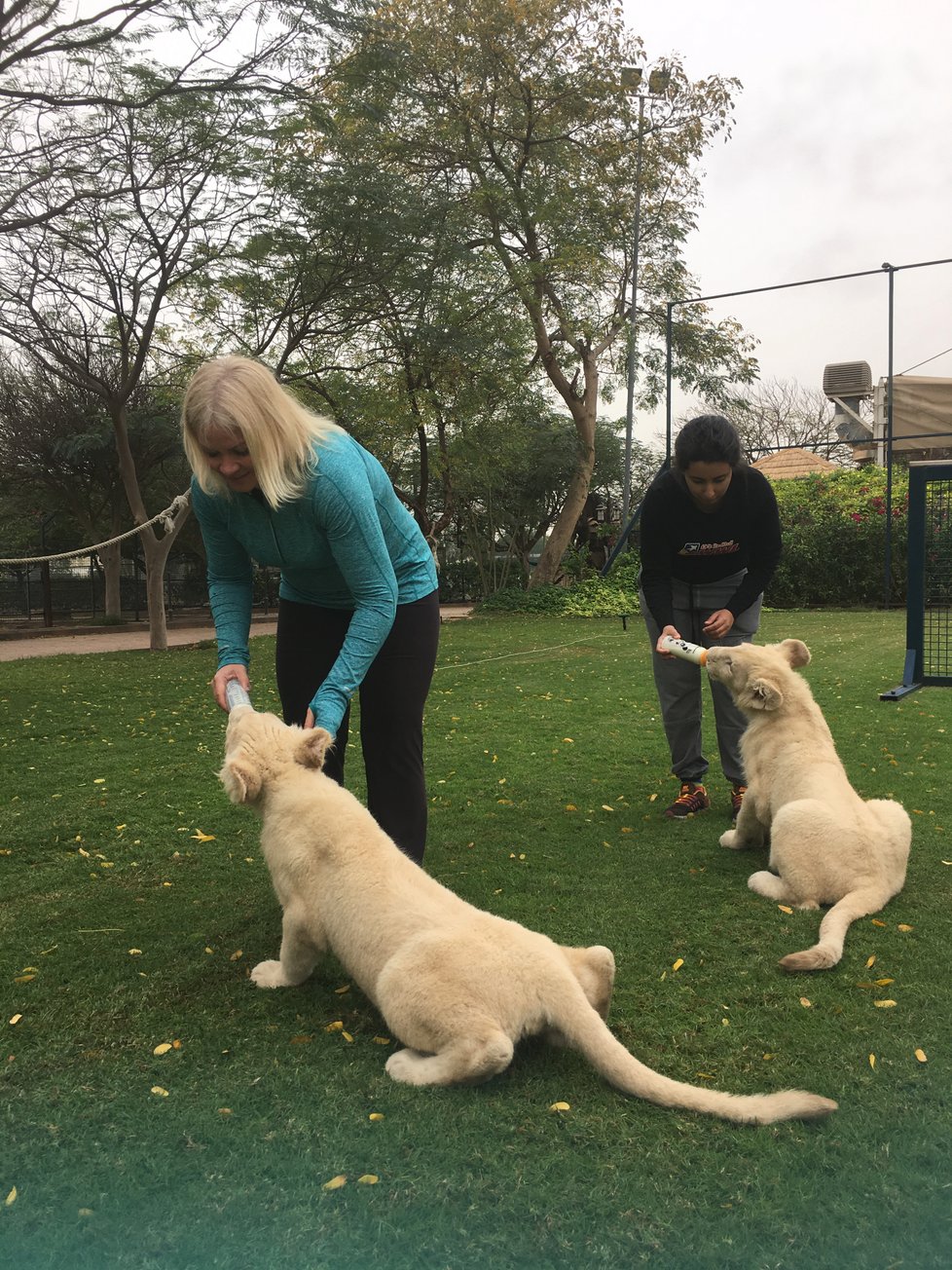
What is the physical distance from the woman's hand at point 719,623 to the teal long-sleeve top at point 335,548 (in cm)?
Answer: 213

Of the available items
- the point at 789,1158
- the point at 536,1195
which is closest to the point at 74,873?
the point at 536,1195

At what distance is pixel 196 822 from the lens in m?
5.53

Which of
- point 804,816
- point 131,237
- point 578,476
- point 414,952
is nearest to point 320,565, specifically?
point 414,952

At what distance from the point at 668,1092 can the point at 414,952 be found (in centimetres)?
79

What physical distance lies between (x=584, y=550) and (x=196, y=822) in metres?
24.4

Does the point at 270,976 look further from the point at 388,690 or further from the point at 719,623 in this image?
the point at 719,623

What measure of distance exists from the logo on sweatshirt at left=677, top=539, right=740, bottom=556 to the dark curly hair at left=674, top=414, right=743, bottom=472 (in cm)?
53

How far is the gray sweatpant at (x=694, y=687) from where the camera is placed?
5.39 metres

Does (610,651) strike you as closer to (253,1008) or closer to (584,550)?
(253,1008)

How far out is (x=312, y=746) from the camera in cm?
316

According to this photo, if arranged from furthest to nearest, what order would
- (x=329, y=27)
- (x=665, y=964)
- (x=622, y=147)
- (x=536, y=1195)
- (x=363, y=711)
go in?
1. (x=622, y=147)
2. (x=329, y=27)
3. (x=363, y=711)
4. (x=665, y=964)
5. (x=536, y=1195)

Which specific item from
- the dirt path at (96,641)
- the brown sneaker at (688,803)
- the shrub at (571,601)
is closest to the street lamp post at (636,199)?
the shrub at (571,601)

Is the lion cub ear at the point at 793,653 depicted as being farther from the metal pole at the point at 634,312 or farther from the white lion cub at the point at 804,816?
the metal pole at the point at 634,312

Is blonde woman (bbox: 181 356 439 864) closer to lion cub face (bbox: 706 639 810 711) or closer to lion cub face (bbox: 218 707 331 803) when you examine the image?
lion cub face (bbox: 218 707 331 803)
